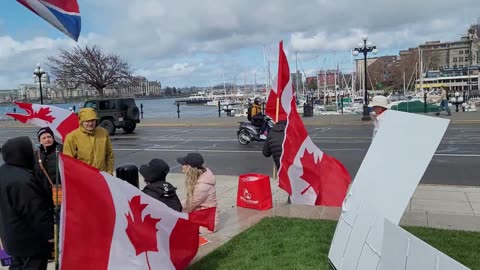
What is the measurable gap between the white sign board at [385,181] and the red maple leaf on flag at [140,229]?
1.70m

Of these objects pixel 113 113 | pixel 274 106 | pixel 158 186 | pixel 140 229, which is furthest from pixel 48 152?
pixel 113 113

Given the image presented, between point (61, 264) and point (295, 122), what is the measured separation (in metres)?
4.25

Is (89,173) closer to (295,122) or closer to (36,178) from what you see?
(36,178)

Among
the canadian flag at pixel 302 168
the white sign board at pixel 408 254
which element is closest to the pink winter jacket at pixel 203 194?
the canadian flag at pixel 302 168

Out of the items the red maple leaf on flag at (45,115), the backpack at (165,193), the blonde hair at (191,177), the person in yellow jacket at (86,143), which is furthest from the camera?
the red maple leaf on flag at (45,115)

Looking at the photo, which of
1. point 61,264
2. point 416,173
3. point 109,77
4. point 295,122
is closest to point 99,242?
point 61,264

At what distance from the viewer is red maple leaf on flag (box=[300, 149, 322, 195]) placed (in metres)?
6.69

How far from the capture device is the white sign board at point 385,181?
328 centimetres

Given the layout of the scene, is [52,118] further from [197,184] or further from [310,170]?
[310,170]

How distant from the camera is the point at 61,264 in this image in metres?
3.20

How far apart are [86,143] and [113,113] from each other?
18.9 m

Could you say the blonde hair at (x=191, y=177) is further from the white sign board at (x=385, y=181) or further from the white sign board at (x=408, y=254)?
the white sign board at (x=408, y=254)

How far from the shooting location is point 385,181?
3605 mm

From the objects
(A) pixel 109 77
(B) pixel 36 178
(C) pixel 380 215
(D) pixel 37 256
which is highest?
(A) pixel 109 77
